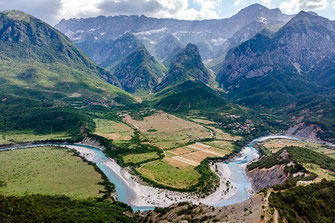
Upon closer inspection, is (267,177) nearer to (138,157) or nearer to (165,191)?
(165,191)

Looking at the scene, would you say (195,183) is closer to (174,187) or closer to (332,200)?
(174,187)

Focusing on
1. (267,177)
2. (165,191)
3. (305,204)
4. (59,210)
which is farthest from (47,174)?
(305,204)

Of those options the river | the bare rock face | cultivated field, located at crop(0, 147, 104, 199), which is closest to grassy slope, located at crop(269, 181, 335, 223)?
the bare rock face

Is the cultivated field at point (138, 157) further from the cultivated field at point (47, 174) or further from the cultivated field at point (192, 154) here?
the cultivated field at point (47, 174)

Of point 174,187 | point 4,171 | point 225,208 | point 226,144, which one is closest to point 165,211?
point 225,208

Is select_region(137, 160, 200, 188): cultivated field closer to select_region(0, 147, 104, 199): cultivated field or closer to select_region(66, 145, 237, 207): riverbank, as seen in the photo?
select_region(66, 145, 237, 207): riverbank

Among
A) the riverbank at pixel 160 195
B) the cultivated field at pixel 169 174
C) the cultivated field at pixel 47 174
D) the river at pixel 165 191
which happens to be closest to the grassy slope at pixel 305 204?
the river at pixel 165 191
